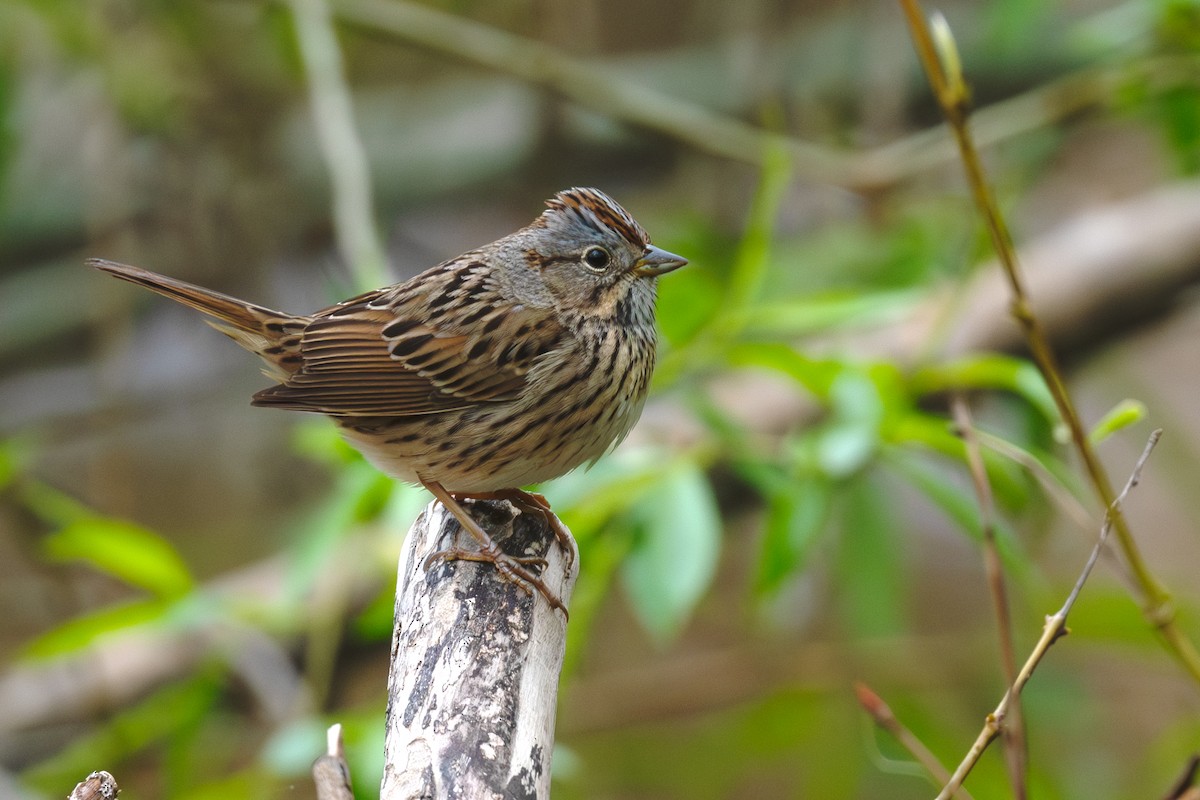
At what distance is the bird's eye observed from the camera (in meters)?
3.15

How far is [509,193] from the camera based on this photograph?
22.3 feet

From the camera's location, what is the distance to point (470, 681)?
83.7 inches

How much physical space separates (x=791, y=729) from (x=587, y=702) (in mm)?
1429

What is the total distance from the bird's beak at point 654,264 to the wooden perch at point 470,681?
84 cm

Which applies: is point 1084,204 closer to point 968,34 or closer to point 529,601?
point 968,34

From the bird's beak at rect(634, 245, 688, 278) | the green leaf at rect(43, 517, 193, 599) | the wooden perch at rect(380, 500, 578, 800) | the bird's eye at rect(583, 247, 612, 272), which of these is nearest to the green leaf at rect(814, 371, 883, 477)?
the bird's beak at rect(634, 245, 688, 278)

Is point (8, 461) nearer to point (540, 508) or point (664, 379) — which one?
point (540, 508)

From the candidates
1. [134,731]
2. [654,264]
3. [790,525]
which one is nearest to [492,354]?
[654,264]

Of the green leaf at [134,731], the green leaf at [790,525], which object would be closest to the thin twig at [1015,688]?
the green leaf at [790,525]

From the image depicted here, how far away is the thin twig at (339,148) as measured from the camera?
13.9ft

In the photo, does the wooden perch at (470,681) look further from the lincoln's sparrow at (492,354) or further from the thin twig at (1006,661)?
the thin twig at (1006,661)

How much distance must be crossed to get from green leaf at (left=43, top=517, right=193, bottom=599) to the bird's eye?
65.4 inches

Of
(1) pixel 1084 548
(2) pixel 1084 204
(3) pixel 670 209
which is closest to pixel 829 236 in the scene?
(3) pixel 670 209

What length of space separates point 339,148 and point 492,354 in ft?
5.91
